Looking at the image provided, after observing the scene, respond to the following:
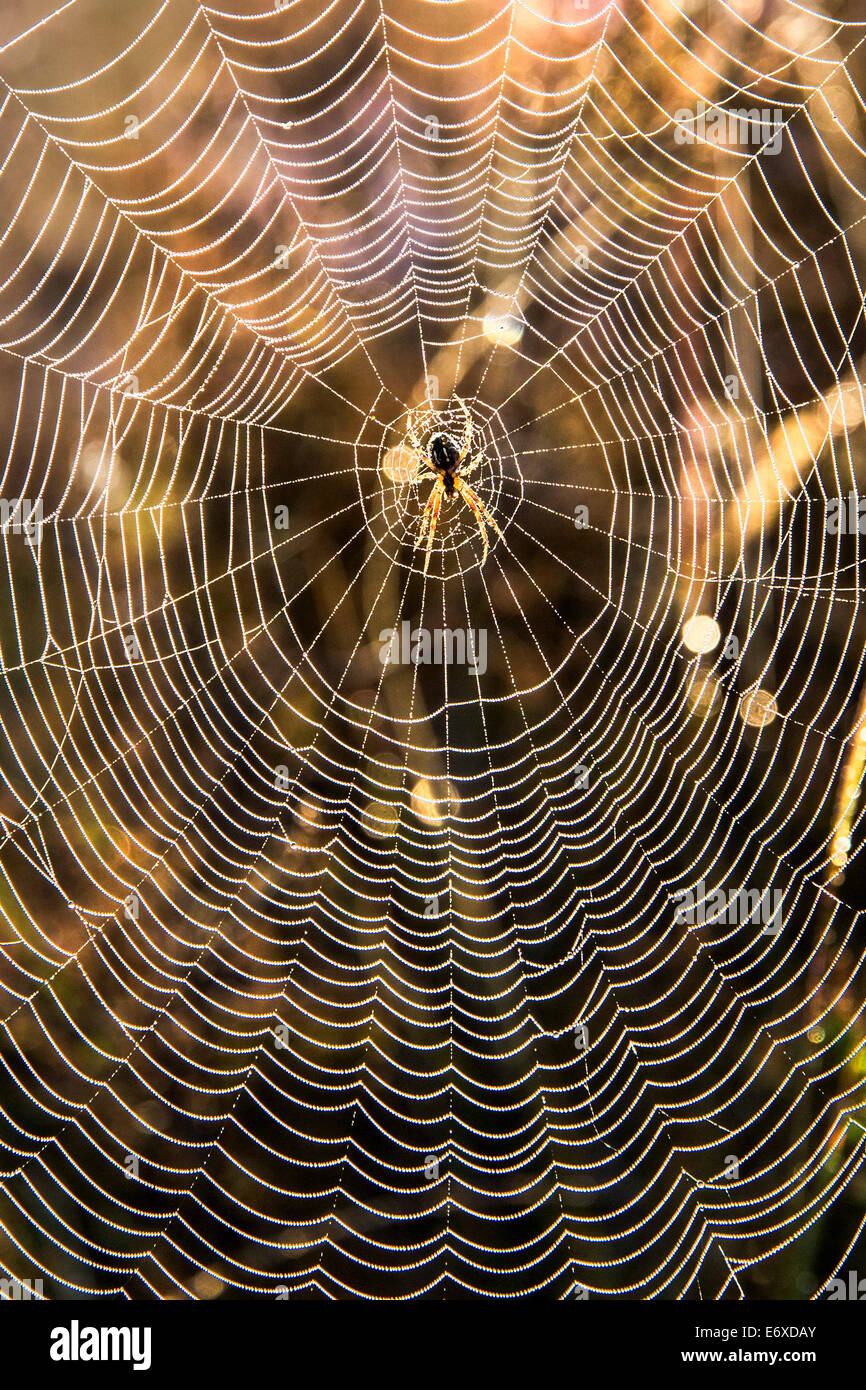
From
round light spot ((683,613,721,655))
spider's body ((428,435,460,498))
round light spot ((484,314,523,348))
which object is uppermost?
round light spot ((484,314,523,348))

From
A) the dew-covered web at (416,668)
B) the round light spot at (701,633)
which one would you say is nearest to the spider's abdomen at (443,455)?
the dew-covered web at (416,668)

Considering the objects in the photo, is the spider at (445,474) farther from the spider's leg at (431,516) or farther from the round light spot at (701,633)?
the round light spot at (701,633)

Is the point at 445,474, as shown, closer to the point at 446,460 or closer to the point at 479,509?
the point at 446,460

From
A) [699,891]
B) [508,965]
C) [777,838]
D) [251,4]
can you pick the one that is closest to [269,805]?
[508,965]

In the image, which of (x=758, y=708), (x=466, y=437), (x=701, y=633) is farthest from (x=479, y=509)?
(x=758, y=708)

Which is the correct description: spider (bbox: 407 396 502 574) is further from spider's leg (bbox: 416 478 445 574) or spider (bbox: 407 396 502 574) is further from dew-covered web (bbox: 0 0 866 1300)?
dew-covered web (bbox: 0 0 866 1300)

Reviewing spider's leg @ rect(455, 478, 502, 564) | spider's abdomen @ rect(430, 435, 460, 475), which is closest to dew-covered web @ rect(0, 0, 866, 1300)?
spider's abdomen @ rect(430, 435, 460, 475)

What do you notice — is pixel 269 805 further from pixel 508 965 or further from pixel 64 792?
pixel 508 965
